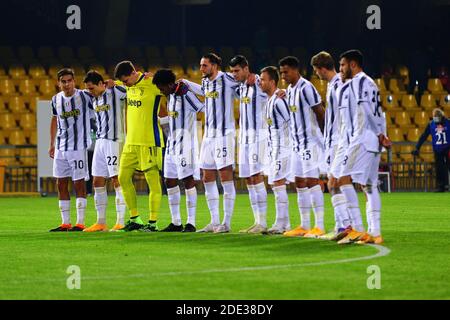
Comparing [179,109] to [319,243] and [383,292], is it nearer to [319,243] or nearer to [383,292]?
[319,243]

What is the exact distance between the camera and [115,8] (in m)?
33.0

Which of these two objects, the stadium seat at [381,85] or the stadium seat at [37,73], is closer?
the stadium seat at [37,73]

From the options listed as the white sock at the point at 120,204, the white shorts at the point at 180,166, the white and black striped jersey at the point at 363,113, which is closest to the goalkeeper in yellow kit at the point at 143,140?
the white shorts at the point at 180,166

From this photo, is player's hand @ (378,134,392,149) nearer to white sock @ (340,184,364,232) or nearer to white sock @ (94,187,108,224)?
white sock @ (340,184,364,232)

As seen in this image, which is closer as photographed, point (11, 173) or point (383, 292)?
point (383, 292)

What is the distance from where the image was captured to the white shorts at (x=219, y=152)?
1554 centimetres

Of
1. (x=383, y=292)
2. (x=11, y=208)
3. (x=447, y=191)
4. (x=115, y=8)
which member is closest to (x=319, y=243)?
(x=383, y=292)

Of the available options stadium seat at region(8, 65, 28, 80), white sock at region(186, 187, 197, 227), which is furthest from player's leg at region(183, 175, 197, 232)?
stadium seat at region(8, 65, 28, 80)

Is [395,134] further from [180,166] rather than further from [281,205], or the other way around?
[281,205]

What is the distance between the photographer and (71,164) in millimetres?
16406

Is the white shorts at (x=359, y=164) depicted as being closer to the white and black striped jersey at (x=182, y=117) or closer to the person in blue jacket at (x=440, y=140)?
the white and black striped jersey at (x=182, y=117)

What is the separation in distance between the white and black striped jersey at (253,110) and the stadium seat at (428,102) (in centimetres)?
1943

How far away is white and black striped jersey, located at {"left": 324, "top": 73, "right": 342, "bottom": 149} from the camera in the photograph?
1368cm
